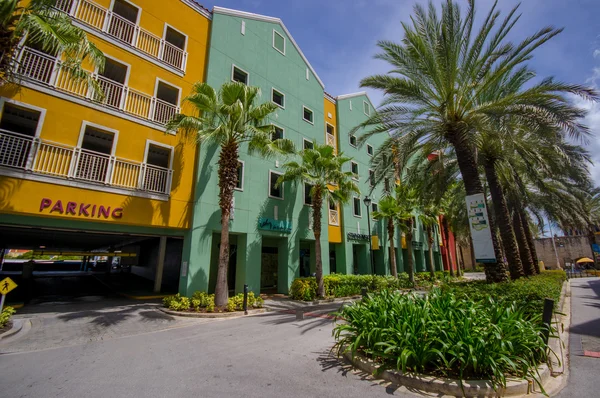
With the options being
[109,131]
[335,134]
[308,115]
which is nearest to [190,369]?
[109,131]

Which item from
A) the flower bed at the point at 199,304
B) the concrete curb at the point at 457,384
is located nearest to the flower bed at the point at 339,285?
the flower bed at the point at 199,304

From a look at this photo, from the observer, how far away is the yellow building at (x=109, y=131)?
9875 mm

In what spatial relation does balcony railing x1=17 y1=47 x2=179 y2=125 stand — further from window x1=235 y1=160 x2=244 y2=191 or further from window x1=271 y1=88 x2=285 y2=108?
window x1=271 y1=88 x2=285 y2=108

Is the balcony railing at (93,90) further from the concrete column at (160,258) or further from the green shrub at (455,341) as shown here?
the green shrub at (455,341)

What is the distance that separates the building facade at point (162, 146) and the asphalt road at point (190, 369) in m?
5.56

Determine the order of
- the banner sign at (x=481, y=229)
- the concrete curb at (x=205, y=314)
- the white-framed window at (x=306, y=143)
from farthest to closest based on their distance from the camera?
the white-framed window at (x=306, y=143) → the concrete curb at (x=205, y=314) → the banner sign at (x=481, y=229)

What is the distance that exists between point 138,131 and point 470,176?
14.0m

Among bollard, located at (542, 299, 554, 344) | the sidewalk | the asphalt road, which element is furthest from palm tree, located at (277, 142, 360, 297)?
bollard, located at (542, 299, 554, 344)

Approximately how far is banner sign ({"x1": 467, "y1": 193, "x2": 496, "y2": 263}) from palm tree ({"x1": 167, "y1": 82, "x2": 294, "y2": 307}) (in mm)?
8247

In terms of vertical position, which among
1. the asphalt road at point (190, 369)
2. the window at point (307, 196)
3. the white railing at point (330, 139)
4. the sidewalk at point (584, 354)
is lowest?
the asphalt road at point (190, 369)

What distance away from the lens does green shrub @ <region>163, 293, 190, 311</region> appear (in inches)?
461

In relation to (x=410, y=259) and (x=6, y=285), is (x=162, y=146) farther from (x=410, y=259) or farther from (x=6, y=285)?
(x=410, y=259)

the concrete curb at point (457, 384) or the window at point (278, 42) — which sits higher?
Result: the window at point (278, 42)

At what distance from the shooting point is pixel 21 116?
1145 cm
